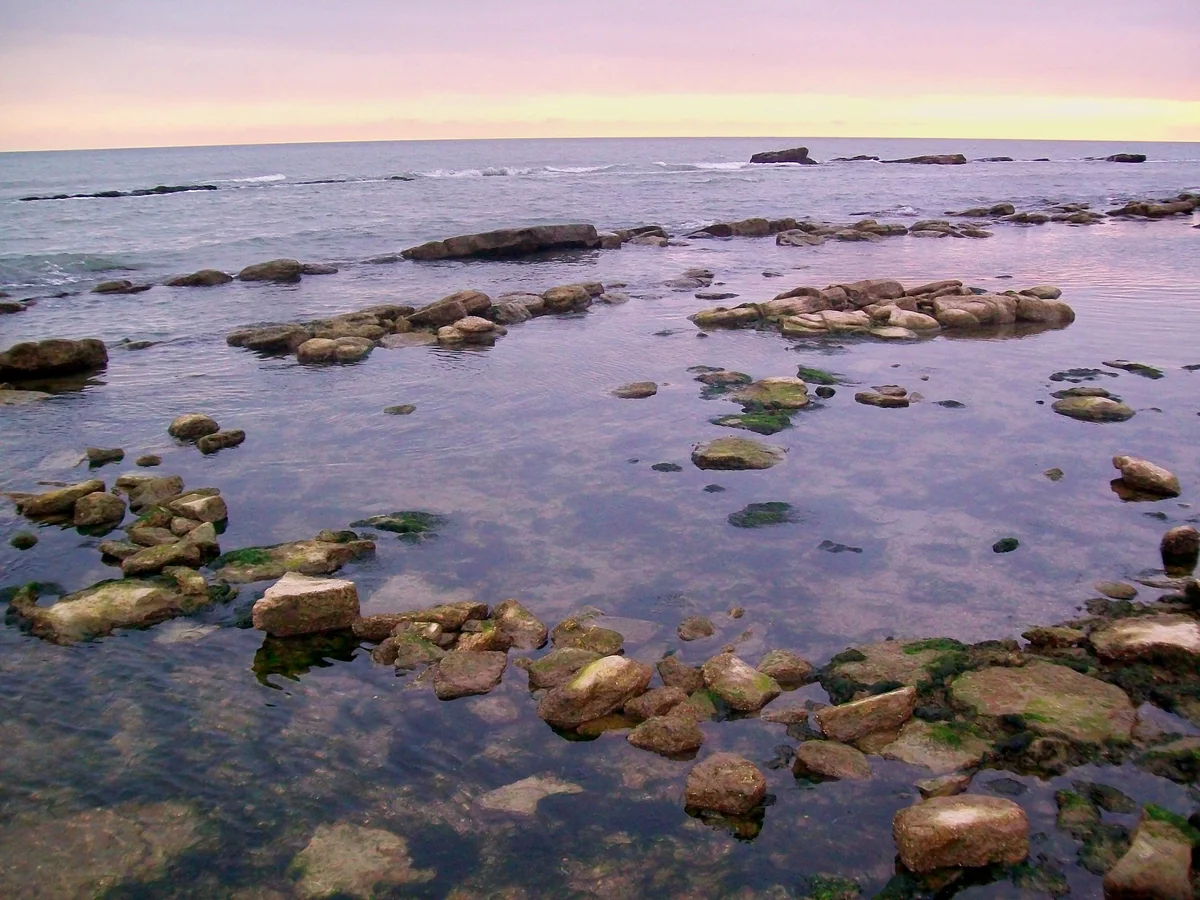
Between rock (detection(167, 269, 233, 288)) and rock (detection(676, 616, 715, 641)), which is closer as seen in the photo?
rock (detection(676, 616, 715, 641))

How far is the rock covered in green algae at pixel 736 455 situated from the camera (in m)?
10.7

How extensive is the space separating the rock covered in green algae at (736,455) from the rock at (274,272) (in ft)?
64.1

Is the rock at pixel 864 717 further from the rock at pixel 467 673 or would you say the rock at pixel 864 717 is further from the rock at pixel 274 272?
the rock at pixel 274 272

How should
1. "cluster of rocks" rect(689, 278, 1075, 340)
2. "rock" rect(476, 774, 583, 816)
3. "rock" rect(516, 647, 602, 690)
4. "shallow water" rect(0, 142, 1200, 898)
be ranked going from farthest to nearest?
"cluster of rocks" rect(689, 278, 1075, 340)
"rock" rect(516, 647, 602, 690)
"rock" rect(476, 774, 583, 816)
"shallow water" rect(0, 142, 1200, 898)

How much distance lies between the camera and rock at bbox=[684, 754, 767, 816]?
204 inches

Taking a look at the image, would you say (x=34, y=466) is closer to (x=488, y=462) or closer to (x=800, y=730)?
(x=488, y=462)

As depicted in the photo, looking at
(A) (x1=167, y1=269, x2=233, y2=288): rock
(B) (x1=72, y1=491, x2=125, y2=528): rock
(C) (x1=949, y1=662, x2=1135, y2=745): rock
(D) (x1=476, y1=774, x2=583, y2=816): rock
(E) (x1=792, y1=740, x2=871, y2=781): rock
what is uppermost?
(A) (x1=167, y1=269, x2=233, y2=288): rock

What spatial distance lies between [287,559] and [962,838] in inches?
240

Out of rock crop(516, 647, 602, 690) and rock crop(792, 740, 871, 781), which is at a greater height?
rock crop(516, 647, 602, 690)

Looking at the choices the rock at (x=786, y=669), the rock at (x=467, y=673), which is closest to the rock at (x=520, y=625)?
the rock at (x=467, y=673)

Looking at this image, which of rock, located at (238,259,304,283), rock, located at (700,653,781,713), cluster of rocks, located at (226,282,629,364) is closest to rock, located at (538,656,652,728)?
rock, located at (700,653,781,713)

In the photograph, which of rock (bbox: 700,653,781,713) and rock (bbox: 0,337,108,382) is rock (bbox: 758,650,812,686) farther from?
rock (bbox: 0,337,108,382)

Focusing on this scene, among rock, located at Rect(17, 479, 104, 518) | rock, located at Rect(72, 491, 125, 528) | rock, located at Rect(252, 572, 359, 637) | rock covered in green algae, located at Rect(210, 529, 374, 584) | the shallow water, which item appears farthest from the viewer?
rock, located at Rect(17, 479, 104, 518)

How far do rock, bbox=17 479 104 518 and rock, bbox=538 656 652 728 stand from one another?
248 inches
